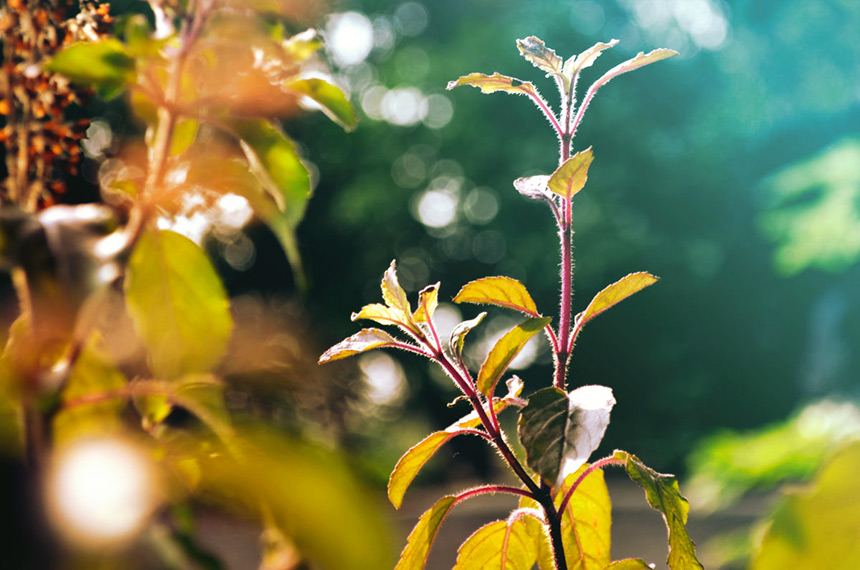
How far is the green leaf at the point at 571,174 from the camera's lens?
321mm

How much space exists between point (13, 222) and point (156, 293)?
72 millimetres

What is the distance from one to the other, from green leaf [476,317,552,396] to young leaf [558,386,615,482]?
0.04 meters

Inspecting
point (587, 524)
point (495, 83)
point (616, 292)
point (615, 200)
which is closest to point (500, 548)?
point (587, 524)

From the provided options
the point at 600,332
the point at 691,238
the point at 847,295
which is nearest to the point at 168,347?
the point at 600,332

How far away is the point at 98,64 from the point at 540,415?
0.23 meters

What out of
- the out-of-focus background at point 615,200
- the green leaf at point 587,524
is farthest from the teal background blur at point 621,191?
the green leaf at point 587,524

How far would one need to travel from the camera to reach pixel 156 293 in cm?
28

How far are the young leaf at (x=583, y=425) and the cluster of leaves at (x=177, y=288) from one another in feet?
0.27

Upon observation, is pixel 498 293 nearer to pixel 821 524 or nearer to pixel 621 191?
pixel 821 524

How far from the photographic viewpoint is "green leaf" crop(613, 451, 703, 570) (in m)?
0.29

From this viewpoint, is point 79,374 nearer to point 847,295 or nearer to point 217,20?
point 217,20

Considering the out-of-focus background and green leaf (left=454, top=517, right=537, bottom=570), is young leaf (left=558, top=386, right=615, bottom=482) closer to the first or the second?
green leaf (left=454, top=517, right=537, bottom=570)

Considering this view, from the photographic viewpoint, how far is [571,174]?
328mm

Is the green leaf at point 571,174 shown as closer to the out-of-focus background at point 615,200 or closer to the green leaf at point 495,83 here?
the green leaf at point 495,83
